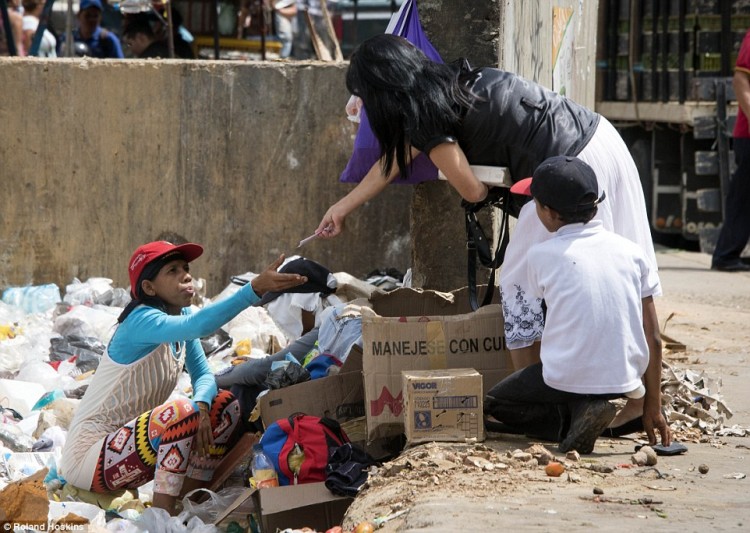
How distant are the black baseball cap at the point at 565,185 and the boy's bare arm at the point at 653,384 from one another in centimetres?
46

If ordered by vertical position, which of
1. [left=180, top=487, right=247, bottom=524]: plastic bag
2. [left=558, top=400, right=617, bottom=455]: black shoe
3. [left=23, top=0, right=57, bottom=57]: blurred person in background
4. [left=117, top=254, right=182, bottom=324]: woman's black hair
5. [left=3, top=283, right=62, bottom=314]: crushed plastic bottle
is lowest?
[left=180, top=487, right=247, bottom=524]: plastic bag

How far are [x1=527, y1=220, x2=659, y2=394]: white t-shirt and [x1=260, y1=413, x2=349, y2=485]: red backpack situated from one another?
90 cm

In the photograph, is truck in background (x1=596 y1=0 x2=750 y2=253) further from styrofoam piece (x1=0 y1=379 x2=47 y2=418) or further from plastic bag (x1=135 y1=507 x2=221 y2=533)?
plastic bag (x1=135 y1=507 x2=221 y2=533)

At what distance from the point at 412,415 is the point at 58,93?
4.30 metres

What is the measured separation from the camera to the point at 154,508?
14.3 ft

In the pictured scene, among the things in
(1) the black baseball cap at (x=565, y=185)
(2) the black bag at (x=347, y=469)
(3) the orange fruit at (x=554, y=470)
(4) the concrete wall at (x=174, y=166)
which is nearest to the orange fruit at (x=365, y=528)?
(2) the black bag at (x=347, y=469)

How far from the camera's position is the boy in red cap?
4438mm

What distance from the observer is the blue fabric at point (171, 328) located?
14.3ft

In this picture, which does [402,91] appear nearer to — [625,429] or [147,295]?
[147,295]

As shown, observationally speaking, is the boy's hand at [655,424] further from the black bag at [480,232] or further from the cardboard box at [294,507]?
the cardboard box at [294,507]

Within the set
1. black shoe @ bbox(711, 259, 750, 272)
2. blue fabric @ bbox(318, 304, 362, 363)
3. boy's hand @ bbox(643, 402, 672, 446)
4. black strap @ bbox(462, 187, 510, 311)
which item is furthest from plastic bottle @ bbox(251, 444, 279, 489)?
black shoe @ bbox(711, 259, 750, 272)

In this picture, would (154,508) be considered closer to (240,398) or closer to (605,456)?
(240,398)

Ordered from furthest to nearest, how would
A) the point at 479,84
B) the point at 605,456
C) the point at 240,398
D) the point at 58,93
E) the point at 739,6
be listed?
the point at 739,6
the point at 58,93
the point at 240,398
the point at 479,84
the point at 605,456

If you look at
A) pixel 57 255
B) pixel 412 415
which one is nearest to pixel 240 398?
pixel 412 415
